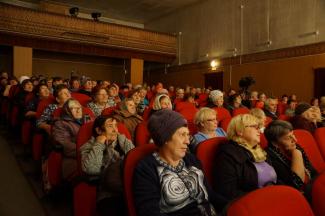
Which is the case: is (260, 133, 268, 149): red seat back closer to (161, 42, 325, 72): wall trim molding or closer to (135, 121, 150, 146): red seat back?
(135, 121, 150, 146): red seat back

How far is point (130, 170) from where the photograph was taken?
1369 millimetres

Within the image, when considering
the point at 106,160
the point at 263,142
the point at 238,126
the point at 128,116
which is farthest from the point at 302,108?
A: the point at 106,160

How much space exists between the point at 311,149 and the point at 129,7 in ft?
30.9

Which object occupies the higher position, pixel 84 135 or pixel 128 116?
pixel 128 116

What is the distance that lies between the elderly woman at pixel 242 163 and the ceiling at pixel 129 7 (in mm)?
8955

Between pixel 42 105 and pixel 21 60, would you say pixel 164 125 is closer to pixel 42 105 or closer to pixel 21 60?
pixel 42 105

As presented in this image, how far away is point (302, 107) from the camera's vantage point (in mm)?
3053

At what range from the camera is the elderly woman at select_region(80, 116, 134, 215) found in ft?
A: 4.76

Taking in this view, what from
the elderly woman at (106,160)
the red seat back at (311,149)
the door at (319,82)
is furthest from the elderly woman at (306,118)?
the door at (319,82)

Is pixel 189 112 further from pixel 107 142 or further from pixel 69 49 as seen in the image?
pixel 69 49

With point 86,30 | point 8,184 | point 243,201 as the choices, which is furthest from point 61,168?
point 86,30

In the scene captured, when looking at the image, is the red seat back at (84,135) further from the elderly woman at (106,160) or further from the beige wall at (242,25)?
the beige wall at (242,25)

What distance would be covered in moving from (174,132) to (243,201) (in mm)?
558

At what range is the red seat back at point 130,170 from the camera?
4.31 ft
